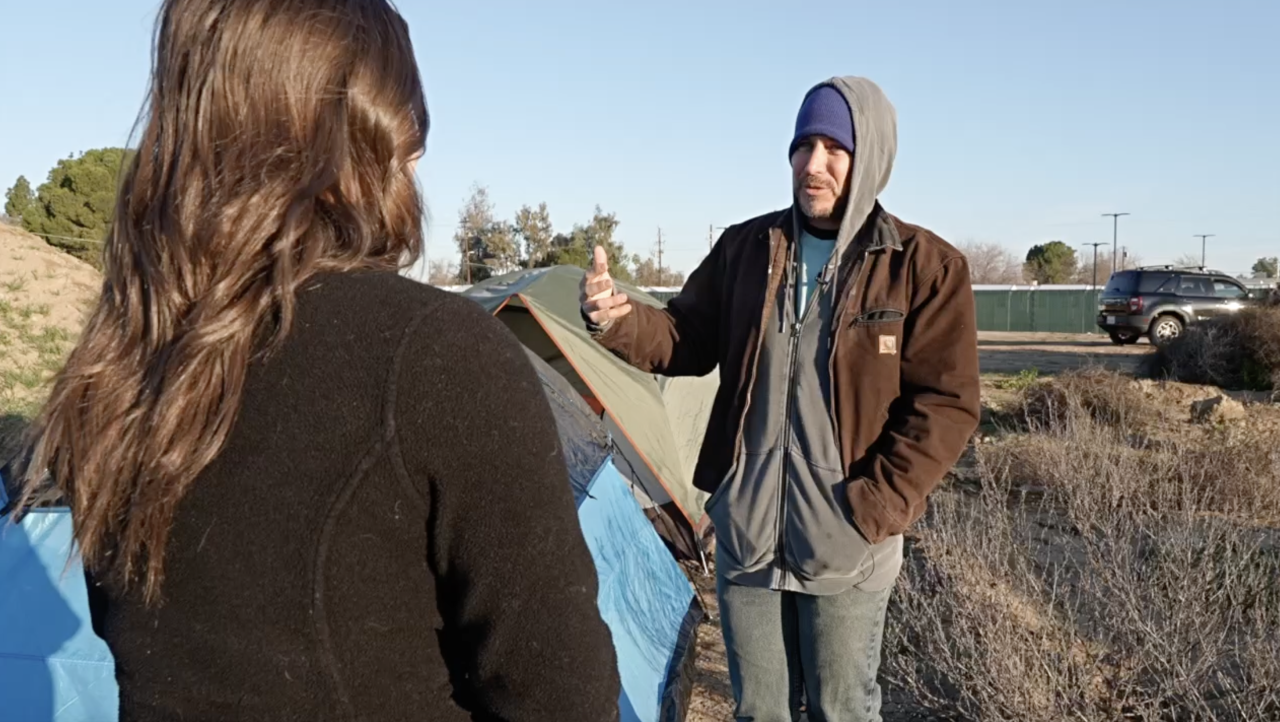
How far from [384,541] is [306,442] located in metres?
0.11

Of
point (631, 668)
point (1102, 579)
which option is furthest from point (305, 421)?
point (1102, 579)

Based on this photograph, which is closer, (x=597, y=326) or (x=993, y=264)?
(x=597, y=326)

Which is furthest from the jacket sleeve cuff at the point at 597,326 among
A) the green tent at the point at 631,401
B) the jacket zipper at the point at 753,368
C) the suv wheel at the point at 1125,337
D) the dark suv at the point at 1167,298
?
the suv wheel at the point at 1125,337

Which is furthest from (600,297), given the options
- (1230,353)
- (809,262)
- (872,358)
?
(1230,353)

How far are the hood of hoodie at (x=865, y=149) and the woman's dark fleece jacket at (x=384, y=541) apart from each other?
141cm

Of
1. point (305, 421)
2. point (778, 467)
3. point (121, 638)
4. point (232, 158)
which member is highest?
point (232, 158)

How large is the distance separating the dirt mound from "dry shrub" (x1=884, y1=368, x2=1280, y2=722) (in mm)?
5672

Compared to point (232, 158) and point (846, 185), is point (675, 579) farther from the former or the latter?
point (232, 158)

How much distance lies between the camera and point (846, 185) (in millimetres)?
2199

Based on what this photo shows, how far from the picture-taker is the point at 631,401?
5.28 metres

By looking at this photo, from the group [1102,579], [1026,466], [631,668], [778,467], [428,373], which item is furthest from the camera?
[1026,466]

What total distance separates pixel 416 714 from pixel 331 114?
1.84 feet

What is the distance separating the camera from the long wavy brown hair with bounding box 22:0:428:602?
2.89 feet

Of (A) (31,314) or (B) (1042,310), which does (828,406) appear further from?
(B) (1042,310)
